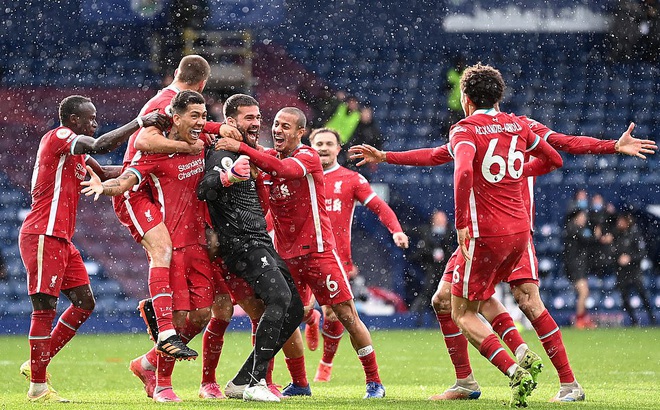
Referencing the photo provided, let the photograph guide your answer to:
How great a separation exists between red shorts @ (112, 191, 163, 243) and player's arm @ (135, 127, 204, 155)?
13.6 inches

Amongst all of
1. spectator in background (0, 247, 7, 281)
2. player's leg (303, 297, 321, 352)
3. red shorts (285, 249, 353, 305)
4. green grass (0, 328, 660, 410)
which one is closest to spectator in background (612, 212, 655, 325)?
green grass (0, 328, 660, 410)

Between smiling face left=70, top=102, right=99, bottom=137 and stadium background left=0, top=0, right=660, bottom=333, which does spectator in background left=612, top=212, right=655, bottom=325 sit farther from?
smiling face left=70, top=102, right=99, bottom=137

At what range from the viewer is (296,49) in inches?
889

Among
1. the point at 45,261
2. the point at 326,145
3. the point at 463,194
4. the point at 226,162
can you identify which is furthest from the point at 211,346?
the point at 326,145

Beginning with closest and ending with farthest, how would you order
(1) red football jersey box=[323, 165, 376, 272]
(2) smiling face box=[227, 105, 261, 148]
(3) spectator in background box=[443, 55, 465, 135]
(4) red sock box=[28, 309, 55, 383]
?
1. (4) red sock box=[28, 309, 55, 383]
2. (2) smiling face box=[227, 105, 261, 148]
3. (1) red football jersey box=[323, 165, 376, 272]
4. (3) spectator in background box=[443, 55, 465, 135]

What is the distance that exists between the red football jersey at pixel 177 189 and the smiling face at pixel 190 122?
0.44 feet

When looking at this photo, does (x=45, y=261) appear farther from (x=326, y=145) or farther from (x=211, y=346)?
(x=326, y=145)

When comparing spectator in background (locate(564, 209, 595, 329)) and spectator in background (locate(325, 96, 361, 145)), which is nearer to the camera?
spectator in background (locate(564, 209, 595, 329))

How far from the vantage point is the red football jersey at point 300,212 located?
765cm

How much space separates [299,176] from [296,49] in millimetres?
15472

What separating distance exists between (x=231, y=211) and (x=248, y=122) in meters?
0.65

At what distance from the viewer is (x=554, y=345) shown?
7598 mm

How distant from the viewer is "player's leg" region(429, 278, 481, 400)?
25.2 ft

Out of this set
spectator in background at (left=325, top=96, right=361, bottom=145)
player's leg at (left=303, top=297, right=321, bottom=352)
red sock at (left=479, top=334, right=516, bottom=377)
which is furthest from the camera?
spectator in background at (left=325, top=96, right=361, bottom=145)
